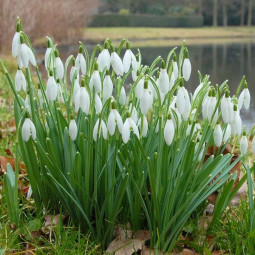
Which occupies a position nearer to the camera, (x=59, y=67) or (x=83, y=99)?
(x=83, y=99)

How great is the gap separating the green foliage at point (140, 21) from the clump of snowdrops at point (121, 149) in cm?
3645

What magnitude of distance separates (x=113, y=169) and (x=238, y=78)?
9.01m

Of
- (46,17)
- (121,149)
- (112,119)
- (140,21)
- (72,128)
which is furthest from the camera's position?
(140,21)

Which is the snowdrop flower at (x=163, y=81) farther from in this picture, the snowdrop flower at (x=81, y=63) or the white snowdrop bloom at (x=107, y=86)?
the snowdrop flower at (x=81, y=63)

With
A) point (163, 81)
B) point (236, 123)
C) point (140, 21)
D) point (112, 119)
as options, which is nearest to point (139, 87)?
point (163, 81)

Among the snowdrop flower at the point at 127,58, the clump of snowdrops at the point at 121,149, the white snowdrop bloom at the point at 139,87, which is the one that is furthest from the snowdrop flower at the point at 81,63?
the white snowdrop bloom at the point at 139,87

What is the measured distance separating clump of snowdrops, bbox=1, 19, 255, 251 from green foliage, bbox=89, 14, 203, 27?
36.4 metres

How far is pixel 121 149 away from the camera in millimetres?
1730

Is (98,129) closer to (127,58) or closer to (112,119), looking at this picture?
(112,119)

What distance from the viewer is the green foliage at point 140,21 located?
39.6 metres

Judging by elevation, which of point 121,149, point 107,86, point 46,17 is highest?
point 107,86

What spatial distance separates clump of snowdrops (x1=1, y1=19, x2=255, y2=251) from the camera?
158 centimetres

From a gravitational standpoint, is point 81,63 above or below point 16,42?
below

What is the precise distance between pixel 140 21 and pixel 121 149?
4099 cm
